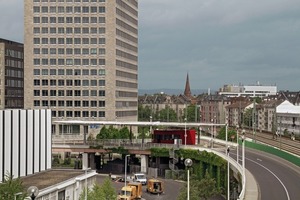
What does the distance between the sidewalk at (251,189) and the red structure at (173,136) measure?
1446 inches

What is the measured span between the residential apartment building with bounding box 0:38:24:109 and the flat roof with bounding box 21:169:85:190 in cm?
8676

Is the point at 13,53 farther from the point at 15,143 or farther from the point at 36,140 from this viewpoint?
the point at 15,143

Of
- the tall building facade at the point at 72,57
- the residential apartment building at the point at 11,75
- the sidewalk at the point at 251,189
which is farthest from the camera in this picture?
the residential apartment building at the point at 11,75

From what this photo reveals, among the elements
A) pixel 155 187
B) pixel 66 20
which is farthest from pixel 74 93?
pixel 155 187

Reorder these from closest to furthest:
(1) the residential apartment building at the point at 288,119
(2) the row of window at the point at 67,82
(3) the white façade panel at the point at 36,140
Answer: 1. (3) the white façade panel at the point at 36,140
2. (2) the row of window at the point at 67,82
3. (1) the residential apartment building at the point at 288,119

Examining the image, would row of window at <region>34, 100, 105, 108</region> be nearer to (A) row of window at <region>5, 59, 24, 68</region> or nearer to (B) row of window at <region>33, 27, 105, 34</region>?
(B) row of window at <region>33, 27, 105, 34</region>

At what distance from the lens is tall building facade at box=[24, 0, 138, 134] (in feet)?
493

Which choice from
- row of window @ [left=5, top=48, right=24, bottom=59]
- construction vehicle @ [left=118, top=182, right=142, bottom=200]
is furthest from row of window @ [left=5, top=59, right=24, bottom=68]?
construction vehicle @ [left=118, top=182, right=142, bottom=200]

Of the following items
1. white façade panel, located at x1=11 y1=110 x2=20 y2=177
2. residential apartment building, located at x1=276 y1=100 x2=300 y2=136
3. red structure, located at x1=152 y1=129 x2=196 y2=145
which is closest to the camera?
white façade panel, located at x1=11 y1=110 x2=20 y2=177

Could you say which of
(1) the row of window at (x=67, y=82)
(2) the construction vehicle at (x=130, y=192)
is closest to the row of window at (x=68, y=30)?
(1) the row of window at (x=67, y=82)

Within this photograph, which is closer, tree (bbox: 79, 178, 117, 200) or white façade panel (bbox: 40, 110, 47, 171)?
tree (bbox: 79, 178, 117, 200)

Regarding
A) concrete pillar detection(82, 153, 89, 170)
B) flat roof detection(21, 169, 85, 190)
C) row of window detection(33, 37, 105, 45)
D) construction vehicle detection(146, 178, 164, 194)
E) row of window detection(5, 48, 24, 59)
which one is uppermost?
row of window detection(33, 37, 105, 45)

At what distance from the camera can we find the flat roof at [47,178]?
63631 mm

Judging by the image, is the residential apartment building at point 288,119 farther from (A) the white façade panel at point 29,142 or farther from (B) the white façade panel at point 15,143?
(B) the white façade panel at point 15,143
